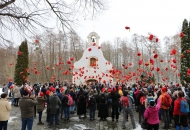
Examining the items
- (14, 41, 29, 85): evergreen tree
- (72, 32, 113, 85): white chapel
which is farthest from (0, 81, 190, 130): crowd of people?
(72, 32, 113, 85): white chapel

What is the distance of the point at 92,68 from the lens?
100 ft

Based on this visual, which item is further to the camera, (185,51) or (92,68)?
(92,68)

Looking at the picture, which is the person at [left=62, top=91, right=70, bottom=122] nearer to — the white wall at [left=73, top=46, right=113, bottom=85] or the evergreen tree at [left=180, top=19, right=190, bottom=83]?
the evergreen tree at [left=180, top=19, right=190, bottom=83]

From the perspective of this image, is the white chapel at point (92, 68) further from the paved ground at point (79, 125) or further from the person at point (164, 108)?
the person at point (164, 108)

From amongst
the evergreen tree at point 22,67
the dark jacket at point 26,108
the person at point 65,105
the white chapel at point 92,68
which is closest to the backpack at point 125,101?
the person at point 65,105

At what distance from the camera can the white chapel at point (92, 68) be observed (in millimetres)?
29672

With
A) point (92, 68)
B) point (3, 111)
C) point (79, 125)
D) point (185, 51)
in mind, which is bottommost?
point (79, 125)

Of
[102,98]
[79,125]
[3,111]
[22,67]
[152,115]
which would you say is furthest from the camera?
[22,67]

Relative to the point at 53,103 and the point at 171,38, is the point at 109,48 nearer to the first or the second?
the point at 171,38

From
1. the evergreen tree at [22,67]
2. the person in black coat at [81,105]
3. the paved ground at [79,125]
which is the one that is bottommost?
the paved ground at [79,125]

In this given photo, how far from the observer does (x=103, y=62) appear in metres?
31.4

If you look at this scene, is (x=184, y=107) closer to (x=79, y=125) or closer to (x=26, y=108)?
(x=79, y=125)

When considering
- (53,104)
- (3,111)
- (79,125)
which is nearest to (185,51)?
(79,125)

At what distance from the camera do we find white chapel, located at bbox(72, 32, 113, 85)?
29.7 m
